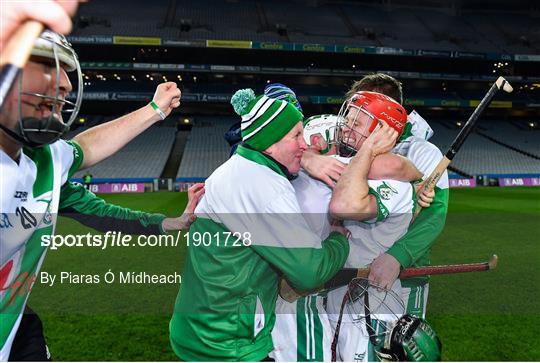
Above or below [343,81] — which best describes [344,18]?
above

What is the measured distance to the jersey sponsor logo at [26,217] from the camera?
140 cm

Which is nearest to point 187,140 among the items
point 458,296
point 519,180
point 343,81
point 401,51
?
point 343,81

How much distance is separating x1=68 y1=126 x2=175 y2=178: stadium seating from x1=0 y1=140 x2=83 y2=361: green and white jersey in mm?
18396

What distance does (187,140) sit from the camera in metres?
24.3

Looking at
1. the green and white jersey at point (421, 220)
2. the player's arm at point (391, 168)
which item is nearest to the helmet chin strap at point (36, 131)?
the player's arm at point (391, 168)

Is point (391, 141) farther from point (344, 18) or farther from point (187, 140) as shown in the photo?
point (344, 18)

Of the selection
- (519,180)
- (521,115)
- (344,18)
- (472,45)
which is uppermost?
(344,18)

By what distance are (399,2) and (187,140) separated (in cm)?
1863

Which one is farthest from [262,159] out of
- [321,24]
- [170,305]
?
[321,24]

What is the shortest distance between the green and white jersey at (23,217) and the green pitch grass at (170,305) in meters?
1.99

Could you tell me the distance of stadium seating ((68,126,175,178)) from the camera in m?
19.6

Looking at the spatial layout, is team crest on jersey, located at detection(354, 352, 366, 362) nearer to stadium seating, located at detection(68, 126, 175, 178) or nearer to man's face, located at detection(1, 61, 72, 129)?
man's face, located at detection(1, 61, 72, 129)

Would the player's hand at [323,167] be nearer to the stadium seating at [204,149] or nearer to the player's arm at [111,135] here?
the player's arm at [111,135]

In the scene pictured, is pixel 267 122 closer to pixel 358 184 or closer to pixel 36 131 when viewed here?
pixel 358 184
